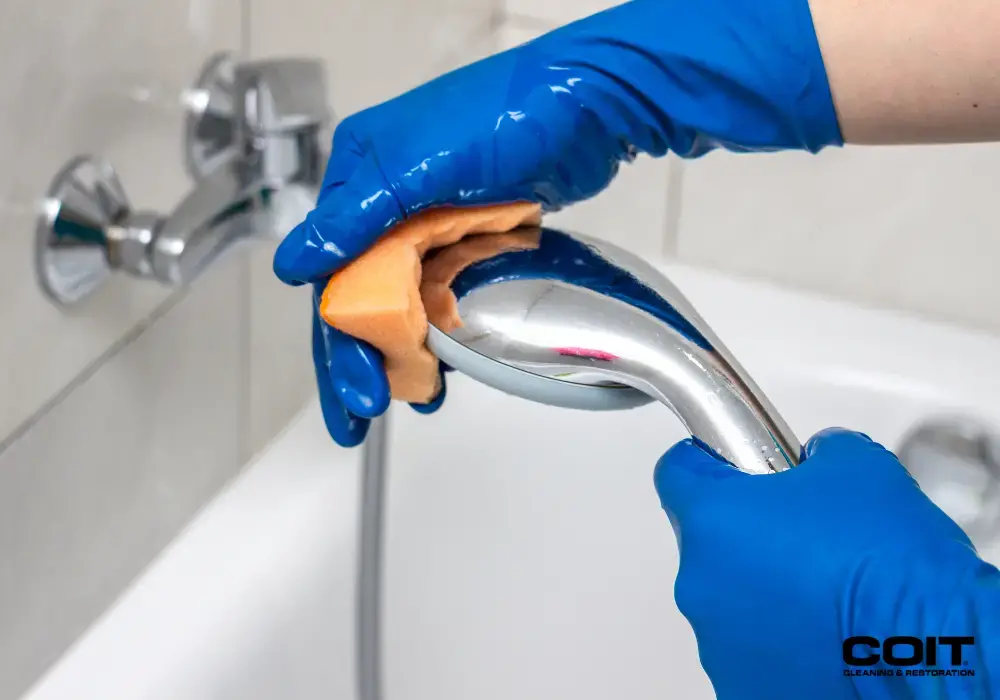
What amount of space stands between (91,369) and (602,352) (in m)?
0.25

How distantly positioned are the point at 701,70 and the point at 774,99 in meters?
0.03

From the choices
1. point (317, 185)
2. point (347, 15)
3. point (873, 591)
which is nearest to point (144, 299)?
point (317, 185)

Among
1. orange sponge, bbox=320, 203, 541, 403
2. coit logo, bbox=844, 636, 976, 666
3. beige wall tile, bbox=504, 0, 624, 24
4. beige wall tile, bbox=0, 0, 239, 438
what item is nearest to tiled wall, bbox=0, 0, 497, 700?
beige wall tile, bbox=0, 0, 239, 438

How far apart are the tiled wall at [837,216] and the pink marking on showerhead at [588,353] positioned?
0.51m

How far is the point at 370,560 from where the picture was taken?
0.63m

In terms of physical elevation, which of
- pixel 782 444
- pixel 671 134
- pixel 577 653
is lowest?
pixel 577 653

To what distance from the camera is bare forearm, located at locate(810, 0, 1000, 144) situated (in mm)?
474

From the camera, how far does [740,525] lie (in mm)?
413

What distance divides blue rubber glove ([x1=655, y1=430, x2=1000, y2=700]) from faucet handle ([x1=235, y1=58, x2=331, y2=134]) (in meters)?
0.23

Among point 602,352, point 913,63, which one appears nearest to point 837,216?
point 913,63

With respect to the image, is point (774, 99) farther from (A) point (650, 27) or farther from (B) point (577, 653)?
(B) point (577, 653)

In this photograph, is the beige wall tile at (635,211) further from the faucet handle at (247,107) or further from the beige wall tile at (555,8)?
the faucet handle at (247,107)

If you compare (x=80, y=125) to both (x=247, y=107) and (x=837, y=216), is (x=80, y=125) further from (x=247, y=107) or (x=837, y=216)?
(x=837, y=216)

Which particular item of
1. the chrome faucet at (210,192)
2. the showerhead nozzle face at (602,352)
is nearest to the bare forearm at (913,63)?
the showerhead nozzle face at (602,352)
